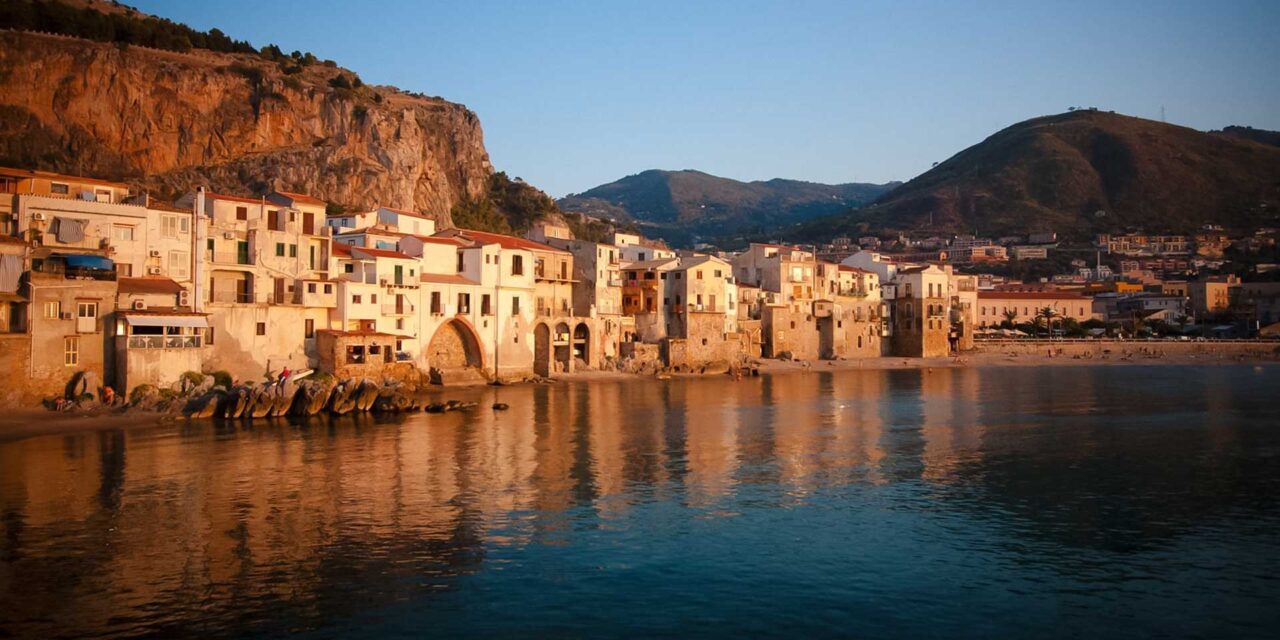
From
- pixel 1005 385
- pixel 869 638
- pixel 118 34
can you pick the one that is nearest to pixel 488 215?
pixel 118 34

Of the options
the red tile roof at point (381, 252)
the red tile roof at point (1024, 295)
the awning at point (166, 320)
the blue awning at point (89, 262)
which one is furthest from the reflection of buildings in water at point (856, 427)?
the red tile roof at point (1024, 295)

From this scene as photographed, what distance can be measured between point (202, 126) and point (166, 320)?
133ft

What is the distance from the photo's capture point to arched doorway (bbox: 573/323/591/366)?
63.1m

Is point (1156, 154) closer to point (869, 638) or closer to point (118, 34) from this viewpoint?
point (118, 34)

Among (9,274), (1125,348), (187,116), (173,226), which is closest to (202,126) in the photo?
(187,116)

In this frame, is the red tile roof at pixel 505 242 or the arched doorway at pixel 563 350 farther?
the arched doorway at pixel 563 350

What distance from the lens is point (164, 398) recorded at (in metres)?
40.3

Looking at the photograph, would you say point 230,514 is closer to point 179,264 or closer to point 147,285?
point 147,285

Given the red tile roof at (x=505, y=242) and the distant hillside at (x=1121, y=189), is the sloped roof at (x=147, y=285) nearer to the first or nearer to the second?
the red tile roof at (x=505, y=242)

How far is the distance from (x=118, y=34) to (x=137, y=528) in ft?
235

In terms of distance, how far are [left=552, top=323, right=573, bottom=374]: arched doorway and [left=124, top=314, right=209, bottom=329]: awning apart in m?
23.2

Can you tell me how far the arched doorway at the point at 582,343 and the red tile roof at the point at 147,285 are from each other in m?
26.1

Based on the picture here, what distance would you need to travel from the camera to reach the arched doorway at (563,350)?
6134 cm

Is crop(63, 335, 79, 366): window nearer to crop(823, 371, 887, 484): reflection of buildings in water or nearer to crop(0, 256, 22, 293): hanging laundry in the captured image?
crop(0, 256, 22, 293): hanging laundry
